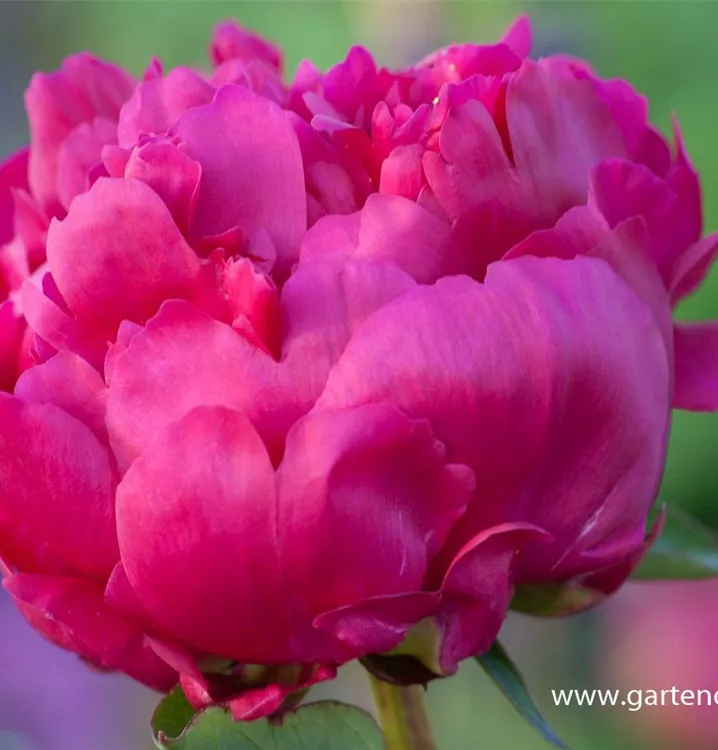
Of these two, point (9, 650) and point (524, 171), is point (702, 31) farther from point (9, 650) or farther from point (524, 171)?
point (9, 650)

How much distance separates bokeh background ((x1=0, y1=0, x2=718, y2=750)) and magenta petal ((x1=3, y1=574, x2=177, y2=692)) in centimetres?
34

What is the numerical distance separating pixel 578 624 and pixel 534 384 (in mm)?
473

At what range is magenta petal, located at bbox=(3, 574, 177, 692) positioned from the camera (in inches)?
11.0

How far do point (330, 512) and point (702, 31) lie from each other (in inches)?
19.1

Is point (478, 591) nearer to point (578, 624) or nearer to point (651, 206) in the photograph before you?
point (651, 206)

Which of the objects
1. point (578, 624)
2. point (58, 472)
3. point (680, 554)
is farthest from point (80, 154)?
point (578, 624)

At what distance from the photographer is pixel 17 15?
895mm

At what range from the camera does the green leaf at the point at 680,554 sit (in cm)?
40

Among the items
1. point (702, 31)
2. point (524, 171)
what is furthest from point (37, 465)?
point (702, 31)

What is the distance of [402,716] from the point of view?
34 cm

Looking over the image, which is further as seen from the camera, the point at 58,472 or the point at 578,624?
the point at 578,624

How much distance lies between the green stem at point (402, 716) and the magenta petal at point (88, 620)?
7 centimetres

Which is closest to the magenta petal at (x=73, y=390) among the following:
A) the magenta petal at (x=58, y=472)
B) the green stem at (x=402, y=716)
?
the magenta petal at (x=58, y=472)

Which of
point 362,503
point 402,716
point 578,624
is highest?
point 362,503
